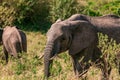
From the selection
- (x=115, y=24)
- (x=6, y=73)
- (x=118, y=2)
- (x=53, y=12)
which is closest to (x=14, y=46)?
(x=6, y=73)

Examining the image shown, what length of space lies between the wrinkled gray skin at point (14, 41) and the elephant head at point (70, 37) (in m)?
2.96

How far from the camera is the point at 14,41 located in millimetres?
10180

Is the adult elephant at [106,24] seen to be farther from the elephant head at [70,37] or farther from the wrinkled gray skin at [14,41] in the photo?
the wrinkled gray skin at [14,41]

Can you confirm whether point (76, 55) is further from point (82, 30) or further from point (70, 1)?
point (70, 1)

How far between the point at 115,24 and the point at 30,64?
2.31 m

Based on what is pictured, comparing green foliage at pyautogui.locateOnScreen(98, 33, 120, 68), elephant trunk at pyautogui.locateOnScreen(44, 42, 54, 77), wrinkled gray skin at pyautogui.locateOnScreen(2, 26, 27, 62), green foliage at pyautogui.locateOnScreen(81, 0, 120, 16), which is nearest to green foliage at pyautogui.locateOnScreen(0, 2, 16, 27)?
green foliage at pyautogui.locateOnScreen(81, 0, 120, 16)

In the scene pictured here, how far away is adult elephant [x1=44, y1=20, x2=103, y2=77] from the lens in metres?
6.59

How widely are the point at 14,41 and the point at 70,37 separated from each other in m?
3.43

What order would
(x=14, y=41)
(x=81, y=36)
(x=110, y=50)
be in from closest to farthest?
(x=110, y=50) < (x=81, y=36) < (x=14, y=41)

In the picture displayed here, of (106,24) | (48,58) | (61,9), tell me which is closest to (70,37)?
(48,58)

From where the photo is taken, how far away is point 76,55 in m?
7.30

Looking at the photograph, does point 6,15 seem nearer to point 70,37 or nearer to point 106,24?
point 106,24

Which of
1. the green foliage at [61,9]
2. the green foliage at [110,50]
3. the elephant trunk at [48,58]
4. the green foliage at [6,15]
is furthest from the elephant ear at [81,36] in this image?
the green foliage at [61,9]

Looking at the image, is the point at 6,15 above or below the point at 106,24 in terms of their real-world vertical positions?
below
